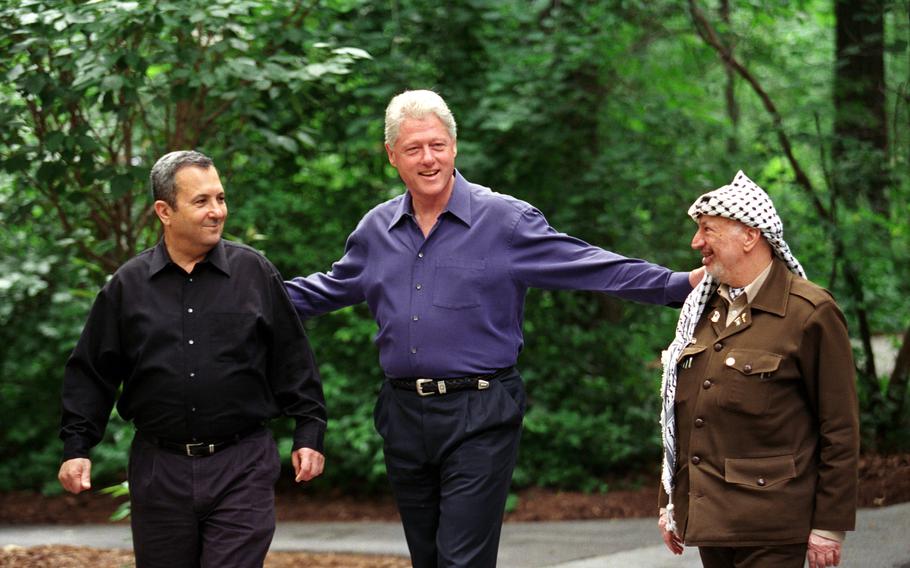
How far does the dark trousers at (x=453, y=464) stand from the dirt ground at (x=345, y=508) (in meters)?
2.86

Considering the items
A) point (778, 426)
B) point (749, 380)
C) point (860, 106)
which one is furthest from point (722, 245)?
point (860, 106)

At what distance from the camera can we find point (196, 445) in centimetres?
438

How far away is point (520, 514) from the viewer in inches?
369

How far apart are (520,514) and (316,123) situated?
3.44 meters

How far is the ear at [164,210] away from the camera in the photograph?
175 inches

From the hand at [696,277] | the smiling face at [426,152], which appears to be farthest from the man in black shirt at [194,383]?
the hand at [696,277]

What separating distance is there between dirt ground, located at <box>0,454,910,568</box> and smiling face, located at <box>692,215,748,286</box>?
4060 millimetres

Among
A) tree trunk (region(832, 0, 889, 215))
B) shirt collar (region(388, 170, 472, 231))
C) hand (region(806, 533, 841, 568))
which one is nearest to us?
hand (region(806, 533, 841, 568))

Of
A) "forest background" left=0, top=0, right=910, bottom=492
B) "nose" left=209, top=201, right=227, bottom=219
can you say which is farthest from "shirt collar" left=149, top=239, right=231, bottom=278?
"forest background" left=0, top=0, right=910, bottom=492

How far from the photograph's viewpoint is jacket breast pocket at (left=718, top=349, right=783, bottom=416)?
12.2 feet

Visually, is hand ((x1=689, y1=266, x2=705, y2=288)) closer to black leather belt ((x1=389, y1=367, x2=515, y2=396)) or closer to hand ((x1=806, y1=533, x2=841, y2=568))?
black leather belt ((x1=389, y1=367, x2=515, y2=396))

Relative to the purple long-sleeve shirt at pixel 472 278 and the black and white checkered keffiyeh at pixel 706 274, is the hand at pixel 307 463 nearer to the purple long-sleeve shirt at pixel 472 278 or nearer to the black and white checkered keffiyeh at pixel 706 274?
the purple long-sleeve shirt at pixel 472 278

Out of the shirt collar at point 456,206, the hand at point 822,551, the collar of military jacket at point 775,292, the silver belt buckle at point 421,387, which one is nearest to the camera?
the hand at point 822,551

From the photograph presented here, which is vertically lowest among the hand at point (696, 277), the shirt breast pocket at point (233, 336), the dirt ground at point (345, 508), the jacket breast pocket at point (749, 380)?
the dirt ground at point (345, 508)
